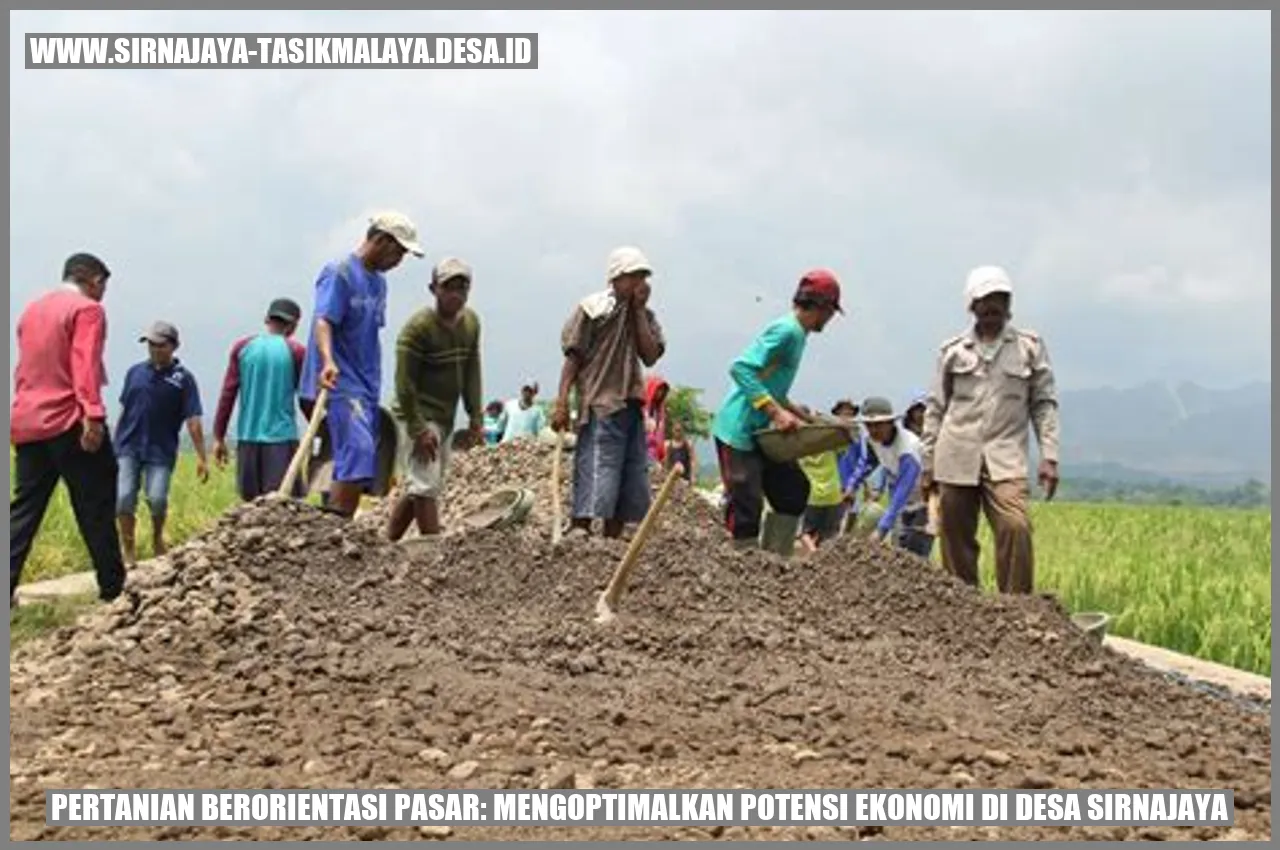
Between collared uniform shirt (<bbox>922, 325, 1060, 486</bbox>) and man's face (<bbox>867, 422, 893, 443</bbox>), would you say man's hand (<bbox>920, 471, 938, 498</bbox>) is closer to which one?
collared uniform shirt (<bbox>922, 325, 1060, 486</bbox>)

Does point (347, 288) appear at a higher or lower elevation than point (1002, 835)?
higher

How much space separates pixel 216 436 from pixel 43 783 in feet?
17.1

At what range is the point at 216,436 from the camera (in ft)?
28.7

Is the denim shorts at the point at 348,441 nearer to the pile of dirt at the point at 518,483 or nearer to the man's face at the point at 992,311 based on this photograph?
the man's face at the point at 992,311

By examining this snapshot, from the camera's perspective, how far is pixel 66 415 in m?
6.30

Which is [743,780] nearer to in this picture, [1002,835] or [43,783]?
[1002,835]

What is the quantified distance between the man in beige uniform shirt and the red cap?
0.57m

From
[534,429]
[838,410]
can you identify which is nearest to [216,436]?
[838,410]

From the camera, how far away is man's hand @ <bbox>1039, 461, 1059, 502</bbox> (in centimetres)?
645

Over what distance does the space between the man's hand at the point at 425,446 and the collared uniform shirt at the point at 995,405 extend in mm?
A: 2371

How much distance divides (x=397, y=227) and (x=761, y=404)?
5.86ft

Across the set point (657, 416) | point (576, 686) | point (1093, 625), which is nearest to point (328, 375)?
point (576, 686)

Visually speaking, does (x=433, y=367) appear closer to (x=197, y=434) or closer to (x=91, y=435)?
(x=91, y=435)

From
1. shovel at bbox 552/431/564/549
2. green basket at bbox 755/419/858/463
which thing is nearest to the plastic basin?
green basket at bbox 755/419/858/463
